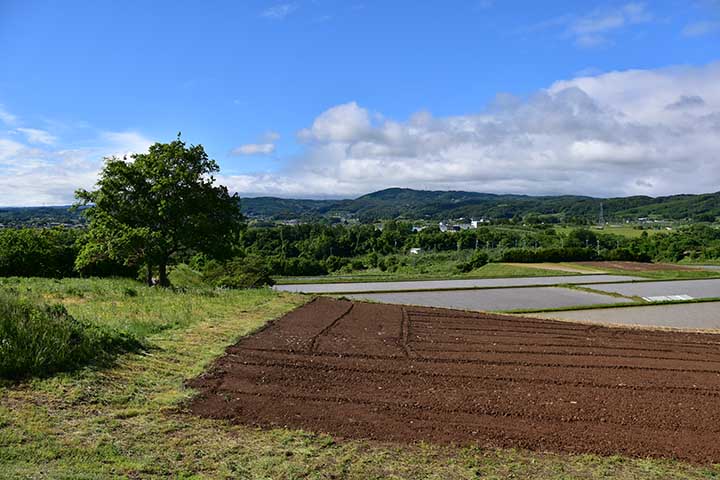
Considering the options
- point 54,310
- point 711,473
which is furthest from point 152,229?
point 711,473

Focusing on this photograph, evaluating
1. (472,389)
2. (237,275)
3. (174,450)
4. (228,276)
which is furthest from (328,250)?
(174,450)

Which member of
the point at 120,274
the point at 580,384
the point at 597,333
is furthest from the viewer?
the point at 120,274

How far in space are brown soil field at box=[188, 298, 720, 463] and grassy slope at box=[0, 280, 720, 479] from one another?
402 mm

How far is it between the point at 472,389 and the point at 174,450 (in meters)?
5.52

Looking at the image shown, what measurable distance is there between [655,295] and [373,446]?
32347 mm

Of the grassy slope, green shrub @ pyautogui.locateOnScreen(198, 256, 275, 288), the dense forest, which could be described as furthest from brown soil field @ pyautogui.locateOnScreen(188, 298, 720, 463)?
green shrub @ pyautogui.locateOnScreen(198, 256, 275, 288)

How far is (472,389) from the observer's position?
9.43 m

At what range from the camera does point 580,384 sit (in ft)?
33.4

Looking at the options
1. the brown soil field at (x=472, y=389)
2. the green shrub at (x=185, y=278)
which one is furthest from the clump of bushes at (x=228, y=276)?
the brown soil field at (x=472, y=389)

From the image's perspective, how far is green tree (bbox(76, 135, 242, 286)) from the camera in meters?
22.1

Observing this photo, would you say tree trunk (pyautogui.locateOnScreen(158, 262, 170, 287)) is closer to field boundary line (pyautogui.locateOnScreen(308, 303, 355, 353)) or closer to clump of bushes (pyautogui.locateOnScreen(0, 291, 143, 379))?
field boundary line (pyautogui.locateOnScreen(308, 303, 355, 353))

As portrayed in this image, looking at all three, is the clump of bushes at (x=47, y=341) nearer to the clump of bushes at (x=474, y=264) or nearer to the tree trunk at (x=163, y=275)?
the tree trunk at (x=163, y=275)

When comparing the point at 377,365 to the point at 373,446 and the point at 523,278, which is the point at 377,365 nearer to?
the point at 373,446

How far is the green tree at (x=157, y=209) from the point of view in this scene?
22094 millimetres
